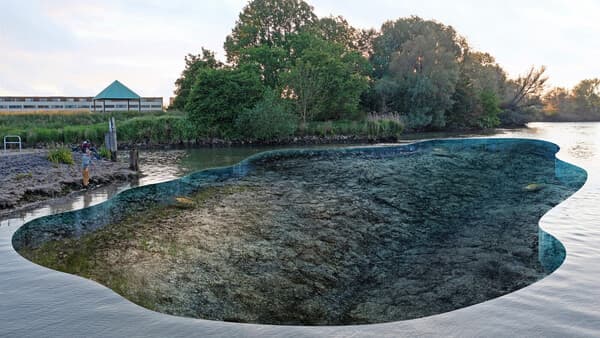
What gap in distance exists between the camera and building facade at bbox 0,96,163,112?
46531mm

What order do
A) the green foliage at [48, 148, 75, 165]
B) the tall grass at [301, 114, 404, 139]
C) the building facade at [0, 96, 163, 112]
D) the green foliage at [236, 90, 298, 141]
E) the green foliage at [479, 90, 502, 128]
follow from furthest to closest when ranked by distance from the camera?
the green foliage at [479, 90, 502, 128]
the building facade at [0, 96, 163, 112]
the tall grass at [301, 114, 404, 139]
the green foliage at [236, 90, 298, 141]
the green foliage at [48, 148, 75, 165]

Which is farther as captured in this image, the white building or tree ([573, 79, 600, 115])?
tree ([573, 79, 600, 115])

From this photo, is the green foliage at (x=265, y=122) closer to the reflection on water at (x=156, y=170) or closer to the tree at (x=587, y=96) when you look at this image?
the reflection on water at (x=156, y=170)

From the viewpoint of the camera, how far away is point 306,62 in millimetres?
35250

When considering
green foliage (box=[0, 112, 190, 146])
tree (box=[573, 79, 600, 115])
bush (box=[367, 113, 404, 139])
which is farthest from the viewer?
tree (box=[573, 79, 600, 115])

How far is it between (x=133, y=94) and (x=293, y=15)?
18.1 metres

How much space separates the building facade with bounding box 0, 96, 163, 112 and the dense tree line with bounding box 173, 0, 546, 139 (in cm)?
657

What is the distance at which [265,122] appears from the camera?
91.5ft

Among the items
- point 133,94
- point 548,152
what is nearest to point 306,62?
point 133,94

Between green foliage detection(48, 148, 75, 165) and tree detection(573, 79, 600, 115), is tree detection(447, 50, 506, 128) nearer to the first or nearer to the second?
tree detection(573, 79, 600, 115)

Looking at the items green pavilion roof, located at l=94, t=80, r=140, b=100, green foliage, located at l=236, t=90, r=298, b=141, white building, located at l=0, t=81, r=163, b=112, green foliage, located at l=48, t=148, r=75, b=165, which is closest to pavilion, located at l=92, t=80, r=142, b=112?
green pavilion roof, located at l=94, t=80, r=140, b=100

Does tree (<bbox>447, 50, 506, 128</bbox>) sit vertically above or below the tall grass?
above

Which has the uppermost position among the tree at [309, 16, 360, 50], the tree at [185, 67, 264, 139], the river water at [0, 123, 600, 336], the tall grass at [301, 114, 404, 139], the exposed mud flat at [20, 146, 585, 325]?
the tree at [309, 16, 360, 50]

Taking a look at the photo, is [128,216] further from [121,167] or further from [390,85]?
[390,85]
